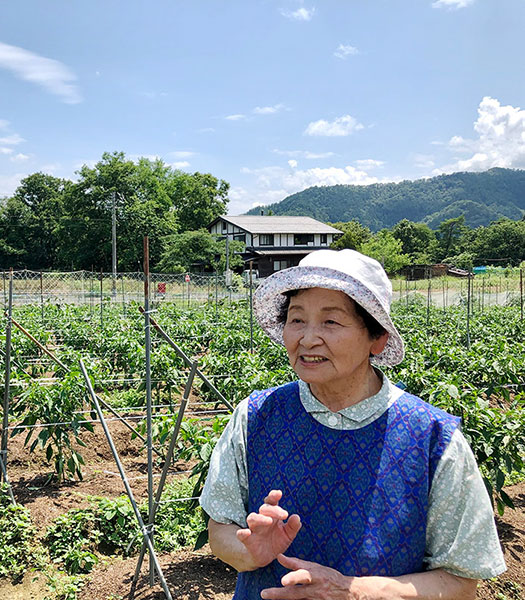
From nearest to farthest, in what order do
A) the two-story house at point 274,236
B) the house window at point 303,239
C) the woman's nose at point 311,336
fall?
the woman's nose at point 311,336 < the two-story house at point 274,236 < the house window at point 303,239

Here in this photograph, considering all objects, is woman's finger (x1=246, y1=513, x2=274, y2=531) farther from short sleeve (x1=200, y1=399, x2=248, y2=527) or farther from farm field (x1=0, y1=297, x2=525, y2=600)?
farm field (x1=0, y1=297, x2=525, y2=600)

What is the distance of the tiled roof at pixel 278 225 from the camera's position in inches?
1646

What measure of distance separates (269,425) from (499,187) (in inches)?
7299

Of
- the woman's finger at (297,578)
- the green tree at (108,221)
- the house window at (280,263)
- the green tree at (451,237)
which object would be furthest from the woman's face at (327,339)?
the green tree at (451,237)

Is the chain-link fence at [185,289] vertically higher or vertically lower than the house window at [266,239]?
lower

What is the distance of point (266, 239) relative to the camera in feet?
138

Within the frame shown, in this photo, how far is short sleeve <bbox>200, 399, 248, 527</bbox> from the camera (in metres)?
1.41

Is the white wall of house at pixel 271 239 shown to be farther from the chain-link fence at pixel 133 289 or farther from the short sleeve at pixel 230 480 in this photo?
the short sleeve at pixel 230 480

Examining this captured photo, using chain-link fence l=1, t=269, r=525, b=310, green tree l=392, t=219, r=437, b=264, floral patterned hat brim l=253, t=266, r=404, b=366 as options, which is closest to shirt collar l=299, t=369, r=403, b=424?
floral patterned hat brim l=253, t=266, r=404, b=366

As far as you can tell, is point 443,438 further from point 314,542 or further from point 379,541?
point 314,542

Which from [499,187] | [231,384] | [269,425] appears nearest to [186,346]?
[231,384]

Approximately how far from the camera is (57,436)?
14.7ft

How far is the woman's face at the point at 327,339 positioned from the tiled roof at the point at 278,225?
3938cm

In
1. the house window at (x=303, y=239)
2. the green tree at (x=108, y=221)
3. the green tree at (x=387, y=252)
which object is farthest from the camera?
the house window at (x=303, y=239)
